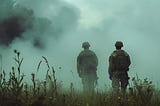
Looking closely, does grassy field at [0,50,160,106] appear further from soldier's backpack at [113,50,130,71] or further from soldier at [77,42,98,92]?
soldier at [77,42,98,92]

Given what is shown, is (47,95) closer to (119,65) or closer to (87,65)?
(119,65)

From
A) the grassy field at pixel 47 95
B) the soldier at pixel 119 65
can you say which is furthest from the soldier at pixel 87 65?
the grassy field at pixel 47 95

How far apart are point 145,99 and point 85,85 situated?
36.2 ft

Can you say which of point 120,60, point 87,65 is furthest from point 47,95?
point 87,65

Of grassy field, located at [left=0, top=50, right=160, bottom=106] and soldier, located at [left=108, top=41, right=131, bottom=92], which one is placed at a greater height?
soldier, located at [left=108, top=41, right=131, bottom=92]

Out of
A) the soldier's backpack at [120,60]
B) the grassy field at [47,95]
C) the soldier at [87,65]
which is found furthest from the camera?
the soldier at [87,65]

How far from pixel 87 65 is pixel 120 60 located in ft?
10.4

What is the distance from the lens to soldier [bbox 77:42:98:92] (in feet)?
60.5

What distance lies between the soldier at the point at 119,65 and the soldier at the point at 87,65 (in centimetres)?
262

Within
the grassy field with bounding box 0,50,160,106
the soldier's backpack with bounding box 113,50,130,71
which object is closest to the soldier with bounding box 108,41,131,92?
the soldier's backpack with bounding box 113,50,130,71

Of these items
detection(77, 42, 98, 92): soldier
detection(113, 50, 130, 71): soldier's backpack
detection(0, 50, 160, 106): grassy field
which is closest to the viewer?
detection(0, 50, 160, 106): grassy field

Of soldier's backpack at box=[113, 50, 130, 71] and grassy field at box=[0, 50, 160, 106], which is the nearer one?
grassy field at box=[0, 50, 160, 106]

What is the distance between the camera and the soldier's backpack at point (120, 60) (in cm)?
1555

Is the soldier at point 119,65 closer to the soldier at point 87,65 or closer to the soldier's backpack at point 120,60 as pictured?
the soldier's backpack at point 120,60
